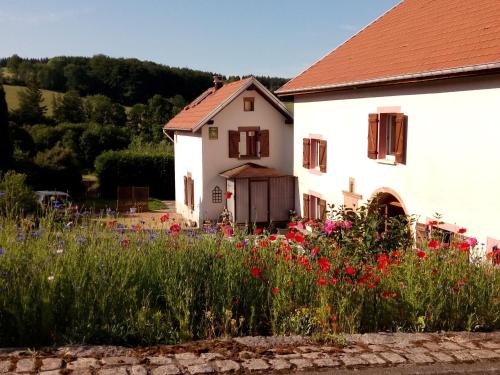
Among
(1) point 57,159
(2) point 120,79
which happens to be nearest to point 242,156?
(1) point 57,159

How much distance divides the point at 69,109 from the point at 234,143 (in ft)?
A: 137

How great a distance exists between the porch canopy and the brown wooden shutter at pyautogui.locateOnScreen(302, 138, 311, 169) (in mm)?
2281

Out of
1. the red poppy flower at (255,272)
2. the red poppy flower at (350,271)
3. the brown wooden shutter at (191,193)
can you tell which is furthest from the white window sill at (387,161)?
the brown wooden shutter at (191,193)

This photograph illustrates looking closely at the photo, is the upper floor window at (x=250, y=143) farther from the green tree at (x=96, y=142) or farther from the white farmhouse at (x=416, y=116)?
the green tree at (x=96, y=142)

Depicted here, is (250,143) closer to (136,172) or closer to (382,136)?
(382,136)

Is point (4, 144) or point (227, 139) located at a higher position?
point (227, 139)

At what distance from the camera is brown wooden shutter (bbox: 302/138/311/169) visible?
67.5 feet

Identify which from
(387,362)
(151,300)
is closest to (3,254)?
(151,300)

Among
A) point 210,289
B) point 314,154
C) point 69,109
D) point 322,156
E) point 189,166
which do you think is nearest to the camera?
point 210,289

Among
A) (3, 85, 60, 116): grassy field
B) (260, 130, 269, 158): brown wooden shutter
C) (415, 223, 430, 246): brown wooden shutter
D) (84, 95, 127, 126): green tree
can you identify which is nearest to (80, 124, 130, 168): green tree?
(84, 95, 127, 126): green tree

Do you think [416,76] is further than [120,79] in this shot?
No

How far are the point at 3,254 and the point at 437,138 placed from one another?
10.4 meters

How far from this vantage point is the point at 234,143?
24562mm

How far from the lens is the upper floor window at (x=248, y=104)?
24.6m
